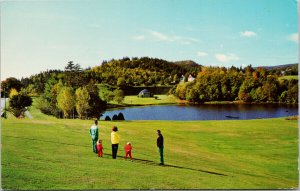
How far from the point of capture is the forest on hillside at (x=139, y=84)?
16438 millimetres

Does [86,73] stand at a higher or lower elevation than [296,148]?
higher

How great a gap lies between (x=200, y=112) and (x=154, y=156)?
3500mm

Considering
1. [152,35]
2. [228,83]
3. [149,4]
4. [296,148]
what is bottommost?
[296,148]

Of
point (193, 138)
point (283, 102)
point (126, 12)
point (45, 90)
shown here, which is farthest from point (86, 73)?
point (283, 102)

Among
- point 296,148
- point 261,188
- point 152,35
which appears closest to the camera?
point 261,188

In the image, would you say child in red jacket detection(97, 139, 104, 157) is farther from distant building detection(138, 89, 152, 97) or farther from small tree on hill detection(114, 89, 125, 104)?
distant building detection(138, 89, 152, 97)

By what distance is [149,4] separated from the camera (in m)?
15.3

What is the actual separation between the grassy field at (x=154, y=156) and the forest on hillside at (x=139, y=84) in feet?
2.73

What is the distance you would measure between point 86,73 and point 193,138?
502cm

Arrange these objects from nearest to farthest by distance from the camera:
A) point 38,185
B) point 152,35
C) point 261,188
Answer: point 38,185, point 261,188, point 152,35

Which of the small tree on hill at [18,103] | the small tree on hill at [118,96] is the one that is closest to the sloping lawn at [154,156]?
the small tree on hill at [18,103]

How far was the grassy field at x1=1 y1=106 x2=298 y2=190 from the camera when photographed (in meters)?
12.4

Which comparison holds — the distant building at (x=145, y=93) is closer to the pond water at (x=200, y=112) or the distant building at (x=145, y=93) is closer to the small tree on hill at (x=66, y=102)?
the pond water at (x=200, y=112)

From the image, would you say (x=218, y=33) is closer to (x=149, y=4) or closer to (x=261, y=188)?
(x=149, y=4)
